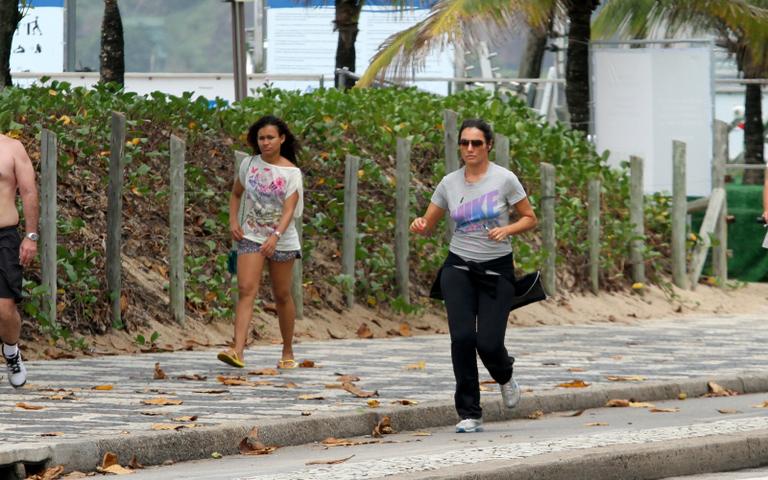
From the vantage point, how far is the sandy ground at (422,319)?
14.1 meters

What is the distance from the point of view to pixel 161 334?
1440 centimetres

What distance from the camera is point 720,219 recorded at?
20844 millimetres

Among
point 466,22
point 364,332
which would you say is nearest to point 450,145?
point 364,332

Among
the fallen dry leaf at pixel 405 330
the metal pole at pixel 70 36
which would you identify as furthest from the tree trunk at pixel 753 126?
the fallen dry leaf at pixel 405 330

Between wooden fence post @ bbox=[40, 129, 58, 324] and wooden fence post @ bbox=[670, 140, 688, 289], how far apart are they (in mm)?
8682

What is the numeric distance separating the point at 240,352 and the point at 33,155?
3.67 meters

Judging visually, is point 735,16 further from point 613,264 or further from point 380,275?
point 380,275

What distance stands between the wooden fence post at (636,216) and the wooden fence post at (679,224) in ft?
1.47

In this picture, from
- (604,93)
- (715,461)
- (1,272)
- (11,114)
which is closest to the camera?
(715,461)

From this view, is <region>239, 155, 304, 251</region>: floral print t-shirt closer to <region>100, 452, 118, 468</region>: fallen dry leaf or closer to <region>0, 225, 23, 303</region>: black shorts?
<region>0, 225, 23, 303</region>: black shorts

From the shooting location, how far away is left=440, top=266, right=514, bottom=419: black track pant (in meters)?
10.2

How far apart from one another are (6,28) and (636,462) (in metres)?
9.33

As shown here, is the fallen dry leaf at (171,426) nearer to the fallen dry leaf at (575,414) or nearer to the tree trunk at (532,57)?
the fallen dry leaf at (575,414)

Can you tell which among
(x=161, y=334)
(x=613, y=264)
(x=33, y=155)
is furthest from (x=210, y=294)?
(x=613, y=264)
